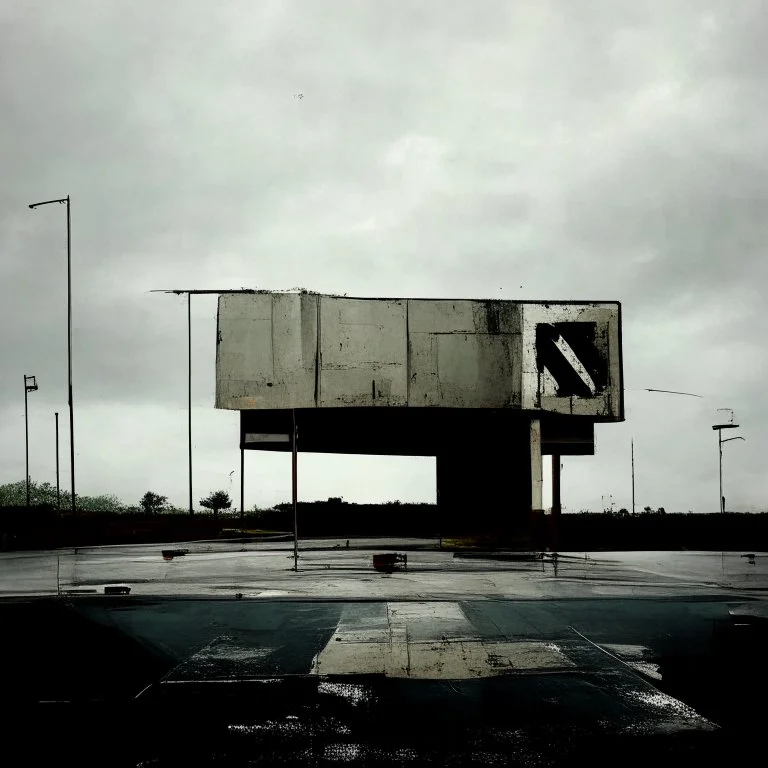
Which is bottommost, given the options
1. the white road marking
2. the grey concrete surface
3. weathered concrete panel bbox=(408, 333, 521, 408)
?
the grey concrete surface

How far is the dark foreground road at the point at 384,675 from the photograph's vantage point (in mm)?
6621

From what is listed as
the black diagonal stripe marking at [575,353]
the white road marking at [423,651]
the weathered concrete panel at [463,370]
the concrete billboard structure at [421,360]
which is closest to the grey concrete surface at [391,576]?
the white road marking at [423,651]

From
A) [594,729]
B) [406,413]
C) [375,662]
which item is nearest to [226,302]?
[406,413]

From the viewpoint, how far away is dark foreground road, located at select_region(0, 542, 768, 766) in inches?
261

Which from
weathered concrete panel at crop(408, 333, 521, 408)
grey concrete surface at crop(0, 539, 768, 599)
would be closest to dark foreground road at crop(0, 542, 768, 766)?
grey concrete surface at crop(0, 539, 768, 599)

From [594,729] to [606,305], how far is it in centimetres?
3149

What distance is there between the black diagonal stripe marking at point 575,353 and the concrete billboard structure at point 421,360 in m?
0.04

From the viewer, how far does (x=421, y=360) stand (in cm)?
3481

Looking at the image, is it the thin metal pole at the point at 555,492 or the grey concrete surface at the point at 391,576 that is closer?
the grey concrete surface at the point at 391,576

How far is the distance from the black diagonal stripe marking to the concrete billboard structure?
4cm

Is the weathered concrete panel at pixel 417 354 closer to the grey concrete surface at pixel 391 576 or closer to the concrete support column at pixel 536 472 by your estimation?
the concrete support column at pixel 536 472

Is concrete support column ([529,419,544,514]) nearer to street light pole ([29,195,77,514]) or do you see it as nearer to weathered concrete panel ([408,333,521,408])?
weathered concrete panel ([408,333,521,408])

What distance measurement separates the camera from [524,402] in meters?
35.6

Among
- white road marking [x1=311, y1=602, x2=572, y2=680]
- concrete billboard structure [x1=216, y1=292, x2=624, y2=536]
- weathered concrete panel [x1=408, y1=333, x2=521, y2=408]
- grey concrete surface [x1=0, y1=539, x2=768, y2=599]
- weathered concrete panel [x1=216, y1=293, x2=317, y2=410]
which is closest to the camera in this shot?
white road marking [x1=311, y1=602, x2=572, y2=680]
